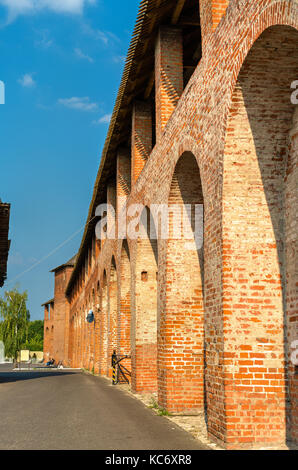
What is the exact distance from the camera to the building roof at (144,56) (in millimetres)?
9711

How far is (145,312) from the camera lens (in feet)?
38.9

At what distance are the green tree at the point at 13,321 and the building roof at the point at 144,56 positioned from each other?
25476mm

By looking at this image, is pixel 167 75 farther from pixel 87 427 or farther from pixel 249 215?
pixel 87 427

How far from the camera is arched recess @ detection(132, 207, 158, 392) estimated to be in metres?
11.6

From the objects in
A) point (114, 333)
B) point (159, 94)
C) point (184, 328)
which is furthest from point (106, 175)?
point (184, 328)

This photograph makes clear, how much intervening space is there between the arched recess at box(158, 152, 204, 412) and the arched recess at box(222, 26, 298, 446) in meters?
2.44

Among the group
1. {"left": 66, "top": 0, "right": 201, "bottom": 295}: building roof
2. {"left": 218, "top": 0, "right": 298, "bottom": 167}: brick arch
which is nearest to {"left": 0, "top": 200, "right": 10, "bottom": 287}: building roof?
{"left": 66, "top": 0, "right": 201, "bottom": 295}: building roof

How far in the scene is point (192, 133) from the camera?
7.56m

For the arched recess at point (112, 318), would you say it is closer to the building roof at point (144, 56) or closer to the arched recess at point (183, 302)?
the building roof at point (144, 56)

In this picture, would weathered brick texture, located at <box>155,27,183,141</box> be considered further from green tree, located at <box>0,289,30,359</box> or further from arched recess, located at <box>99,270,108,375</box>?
green tree, located at <box>0,289,30,359</box>

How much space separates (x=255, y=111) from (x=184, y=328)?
421 cm
